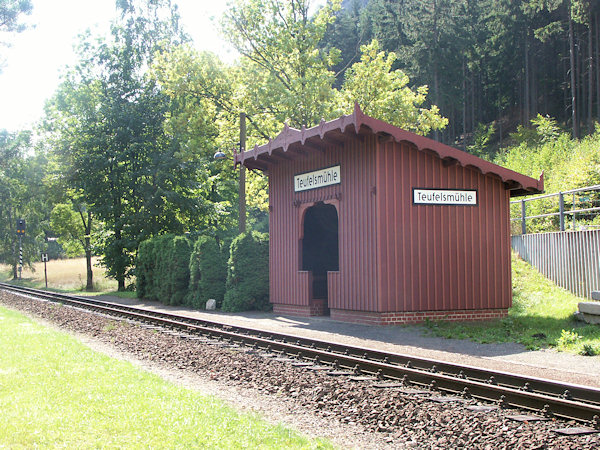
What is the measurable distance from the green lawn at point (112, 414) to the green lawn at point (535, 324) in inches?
246

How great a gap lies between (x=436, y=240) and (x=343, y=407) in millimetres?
8272

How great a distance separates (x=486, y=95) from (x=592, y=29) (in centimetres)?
1451

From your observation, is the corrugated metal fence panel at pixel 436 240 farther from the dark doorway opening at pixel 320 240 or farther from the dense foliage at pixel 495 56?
the dense foliage at pixel 495 56

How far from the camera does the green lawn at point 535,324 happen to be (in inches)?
420

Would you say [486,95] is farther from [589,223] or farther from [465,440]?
[465,440]

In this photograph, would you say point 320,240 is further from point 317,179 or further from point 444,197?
point 444,197

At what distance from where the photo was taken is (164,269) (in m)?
23.6

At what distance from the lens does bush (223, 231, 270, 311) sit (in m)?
18.8

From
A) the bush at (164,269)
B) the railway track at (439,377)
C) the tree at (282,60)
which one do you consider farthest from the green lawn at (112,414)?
the tree at (282,60)

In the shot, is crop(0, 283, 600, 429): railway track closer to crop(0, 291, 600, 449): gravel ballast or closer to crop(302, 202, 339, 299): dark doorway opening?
crop(0, 291, 600, 449): gravel ballast

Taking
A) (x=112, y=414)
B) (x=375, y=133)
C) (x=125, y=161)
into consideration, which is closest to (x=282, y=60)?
(x=125, y=161)

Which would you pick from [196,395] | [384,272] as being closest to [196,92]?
[384,272]

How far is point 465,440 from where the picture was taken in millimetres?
5383

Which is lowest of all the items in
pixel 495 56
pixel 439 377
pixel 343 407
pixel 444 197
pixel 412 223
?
pixel 343 407
